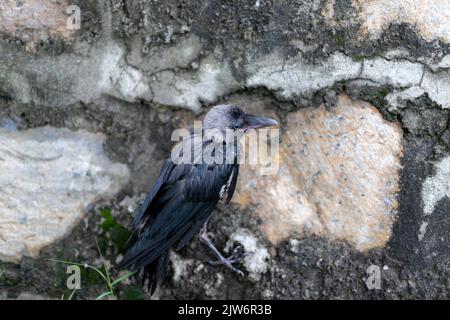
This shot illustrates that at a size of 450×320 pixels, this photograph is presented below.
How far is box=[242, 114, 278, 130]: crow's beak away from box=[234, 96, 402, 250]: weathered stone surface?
130mm

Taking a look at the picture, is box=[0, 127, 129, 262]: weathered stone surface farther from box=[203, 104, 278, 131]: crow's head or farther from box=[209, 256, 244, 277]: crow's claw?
box=[209, 256, 244, 277]: crow's claw

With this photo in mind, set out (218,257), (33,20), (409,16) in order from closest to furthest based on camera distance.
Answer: (409,16) → (33,20) → (218,257)

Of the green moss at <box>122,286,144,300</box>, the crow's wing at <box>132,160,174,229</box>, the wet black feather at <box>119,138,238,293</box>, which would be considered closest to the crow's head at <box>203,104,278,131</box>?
the wet black feather at <box>119,138,238,293</box>

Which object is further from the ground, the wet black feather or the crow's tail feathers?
the wet black feather

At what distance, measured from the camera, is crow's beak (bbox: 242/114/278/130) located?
2896mm

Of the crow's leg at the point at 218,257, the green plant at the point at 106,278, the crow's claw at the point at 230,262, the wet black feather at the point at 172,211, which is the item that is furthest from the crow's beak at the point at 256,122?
the green plant at the point at 106,278

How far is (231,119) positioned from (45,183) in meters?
1.05

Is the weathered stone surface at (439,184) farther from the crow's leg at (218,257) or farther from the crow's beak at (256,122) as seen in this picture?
the crow's leg at (218,257)

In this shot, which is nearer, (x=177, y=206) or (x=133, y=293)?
(x=177, y=206)

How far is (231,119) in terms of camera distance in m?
2.95

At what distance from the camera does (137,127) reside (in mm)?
3076

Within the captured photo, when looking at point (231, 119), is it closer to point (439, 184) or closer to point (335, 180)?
point (335, 180)

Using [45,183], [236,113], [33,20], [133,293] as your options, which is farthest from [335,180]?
[33,20]

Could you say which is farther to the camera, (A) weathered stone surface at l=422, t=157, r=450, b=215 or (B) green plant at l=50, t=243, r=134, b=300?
(B) green plant at l=50, t=243, r=134, b=300
